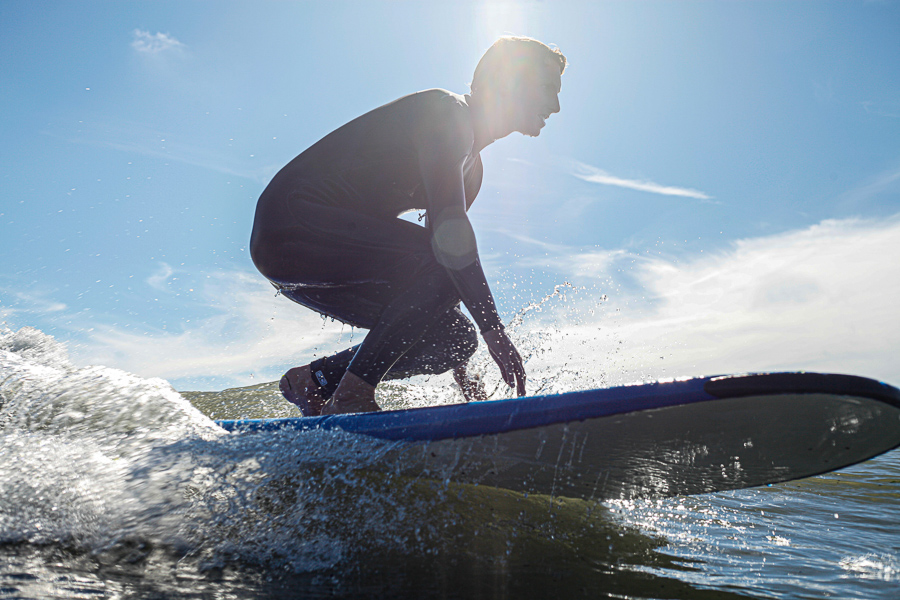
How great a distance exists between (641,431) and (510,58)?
149 cm

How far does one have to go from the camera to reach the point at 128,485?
1.35 meters

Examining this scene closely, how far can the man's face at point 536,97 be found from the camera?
2041mm

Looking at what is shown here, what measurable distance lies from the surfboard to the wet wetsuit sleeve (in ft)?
1.52

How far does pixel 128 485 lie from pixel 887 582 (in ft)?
6.49

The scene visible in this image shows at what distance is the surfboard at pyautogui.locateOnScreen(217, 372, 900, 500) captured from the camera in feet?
4.11

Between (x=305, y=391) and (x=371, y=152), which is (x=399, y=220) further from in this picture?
(x=305, y=391)

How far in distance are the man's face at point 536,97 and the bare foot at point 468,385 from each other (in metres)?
1.09

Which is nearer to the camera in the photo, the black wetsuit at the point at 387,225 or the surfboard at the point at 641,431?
the surfboard at the point at 641,431

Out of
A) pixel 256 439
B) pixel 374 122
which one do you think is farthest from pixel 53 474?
pixel 374 122

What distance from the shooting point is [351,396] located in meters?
1.83

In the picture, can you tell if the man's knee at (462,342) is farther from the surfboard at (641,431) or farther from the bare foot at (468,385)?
the surfboard at (641,431)

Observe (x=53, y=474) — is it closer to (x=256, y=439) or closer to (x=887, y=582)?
(x=256, y=439)

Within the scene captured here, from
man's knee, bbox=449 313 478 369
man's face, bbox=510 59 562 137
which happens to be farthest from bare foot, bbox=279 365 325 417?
man's face, bbox=510 59 562 137

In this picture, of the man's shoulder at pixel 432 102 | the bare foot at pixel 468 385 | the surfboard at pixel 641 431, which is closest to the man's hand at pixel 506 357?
the surfboard at pixel 641 431
